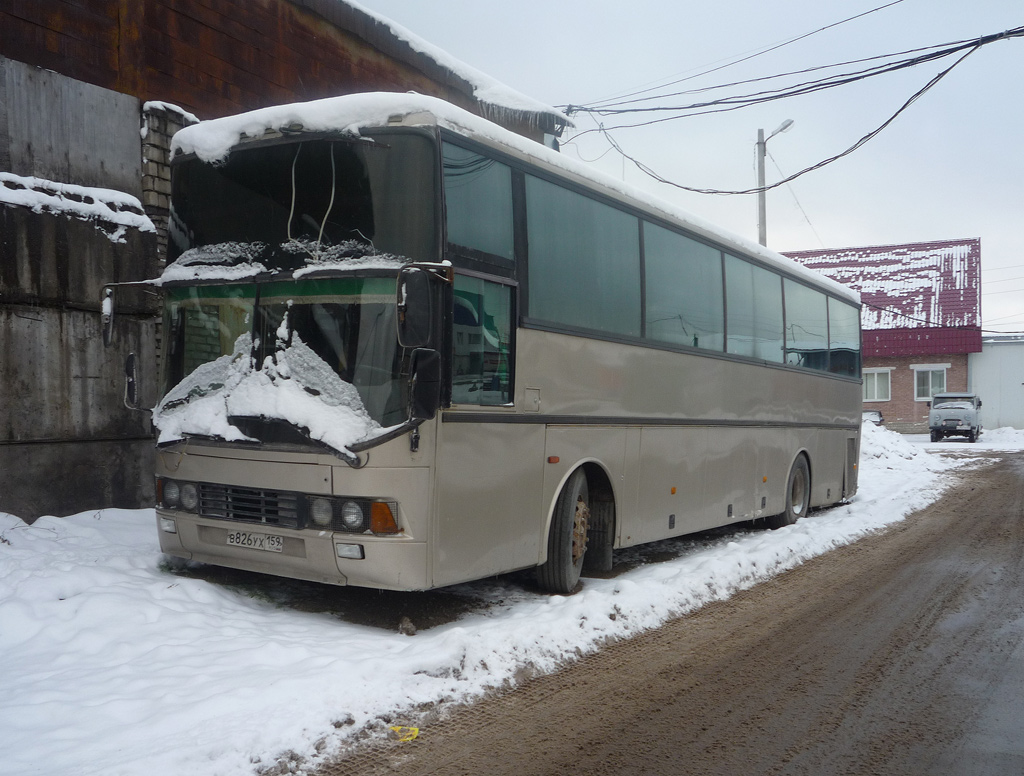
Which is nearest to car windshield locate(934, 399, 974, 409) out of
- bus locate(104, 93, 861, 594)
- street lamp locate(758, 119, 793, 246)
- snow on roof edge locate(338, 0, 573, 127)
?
street lamp locate(758, 119, 793, 246)

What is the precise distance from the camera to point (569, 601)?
21.4 ft

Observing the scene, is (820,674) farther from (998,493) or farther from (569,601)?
(998,493)

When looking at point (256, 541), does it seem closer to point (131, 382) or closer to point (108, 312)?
point (131, 382)

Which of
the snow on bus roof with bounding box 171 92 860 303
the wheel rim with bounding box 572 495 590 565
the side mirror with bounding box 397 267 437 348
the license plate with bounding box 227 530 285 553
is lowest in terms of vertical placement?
the wheel rim with bounding box 572 495 590 565

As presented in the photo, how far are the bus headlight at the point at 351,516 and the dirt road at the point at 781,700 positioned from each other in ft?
4.57

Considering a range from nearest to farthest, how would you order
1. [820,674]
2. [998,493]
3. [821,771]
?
[821,771], [820,674], [998,493]

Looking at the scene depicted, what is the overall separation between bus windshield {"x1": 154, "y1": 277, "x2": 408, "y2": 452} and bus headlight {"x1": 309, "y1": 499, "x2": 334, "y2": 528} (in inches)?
15.7

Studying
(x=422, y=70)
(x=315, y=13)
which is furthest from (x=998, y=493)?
(x=315, y=13)

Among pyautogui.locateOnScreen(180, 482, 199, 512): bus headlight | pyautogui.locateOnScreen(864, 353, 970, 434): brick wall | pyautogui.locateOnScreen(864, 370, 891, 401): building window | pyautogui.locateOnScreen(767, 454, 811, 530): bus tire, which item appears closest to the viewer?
pyautogui.locateOnScreen(180, 482, 199, 512): bus headlight

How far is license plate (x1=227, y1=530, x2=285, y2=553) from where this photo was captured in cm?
580

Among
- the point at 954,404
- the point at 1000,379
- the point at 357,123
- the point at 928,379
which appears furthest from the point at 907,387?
the point at 357,123

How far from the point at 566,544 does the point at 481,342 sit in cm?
185

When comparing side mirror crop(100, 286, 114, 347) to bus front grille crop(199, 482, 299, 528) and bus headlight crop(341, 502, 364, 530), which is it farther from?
bus headlight crop(341, 502, 364, 530)

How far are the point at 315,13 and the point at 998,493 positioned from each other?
556 inches
